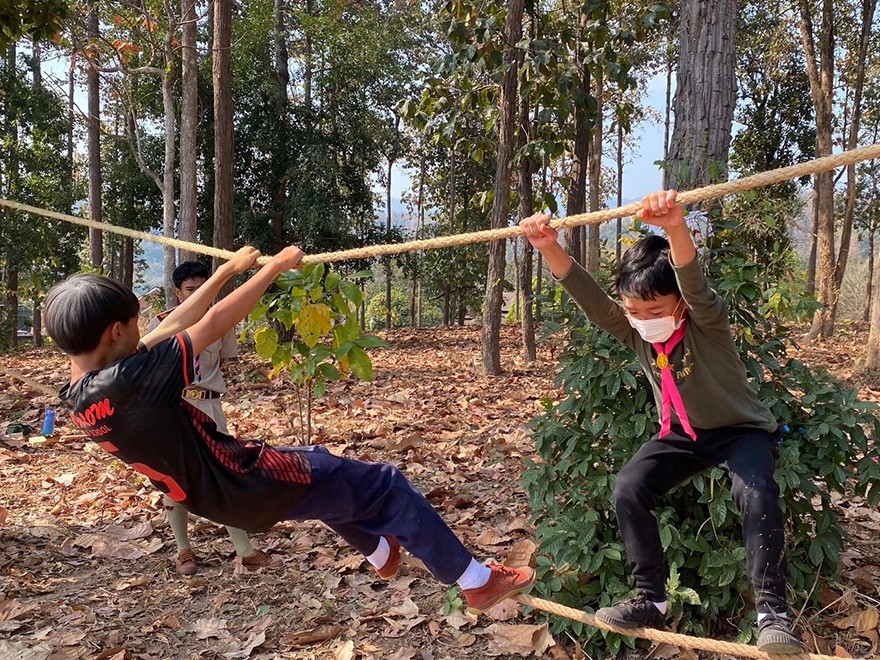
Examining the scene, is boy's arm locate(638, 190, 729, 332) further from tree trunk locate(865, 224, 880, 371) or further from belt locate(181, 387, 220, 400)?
tree trunk locate(865, 224, 880, 371)

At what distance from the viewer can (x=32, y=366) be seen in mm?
10492

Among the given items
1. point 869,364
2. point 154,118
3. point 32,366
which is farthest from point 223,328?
point 154,118

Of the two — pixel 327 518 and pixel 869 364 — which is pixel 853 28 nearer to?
pixel 869 364

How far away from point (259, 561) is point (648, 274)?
3.07 meters

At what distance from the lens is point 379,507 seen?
2.39m

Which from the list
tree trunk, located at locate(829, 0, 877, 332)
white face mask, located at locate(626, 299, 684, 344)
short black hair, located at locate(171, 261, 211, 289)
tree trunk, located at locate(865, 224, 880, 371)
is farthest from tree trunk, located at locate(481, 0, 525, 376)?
tree trunk, located at locate(829, 0, 877, 332)

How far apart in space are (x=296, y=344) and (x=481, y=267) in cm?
1312

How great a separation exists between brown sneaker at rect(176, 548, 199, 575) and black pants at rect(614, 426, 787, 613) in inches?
109

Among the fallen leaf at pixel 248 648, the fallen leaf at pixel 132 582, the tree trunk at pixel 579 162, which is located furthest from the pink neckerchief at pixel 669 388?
the tree trunk at pixel 579 162

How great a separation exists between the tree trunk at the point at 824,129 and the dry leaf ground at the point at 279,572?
20.5 feet

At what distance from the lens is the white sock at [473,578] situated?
2.44 m

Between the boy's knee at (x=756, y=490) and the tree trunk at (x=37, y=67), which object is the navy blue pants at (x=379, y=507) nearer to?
the boy's knee at (x=756, y=490)

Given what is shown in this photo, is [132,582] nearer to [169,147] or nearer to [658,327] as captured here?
[658,327]

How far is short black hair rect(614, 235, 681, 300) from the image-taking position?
2.33m
